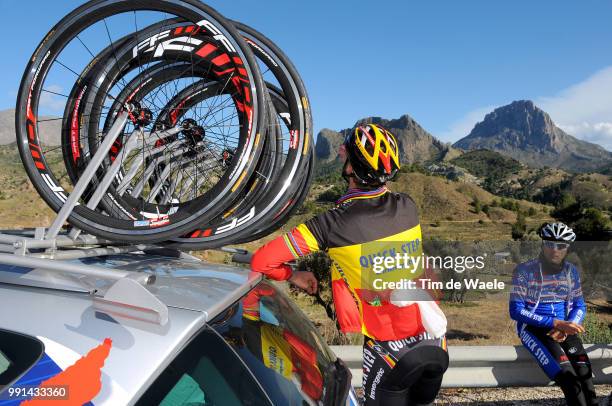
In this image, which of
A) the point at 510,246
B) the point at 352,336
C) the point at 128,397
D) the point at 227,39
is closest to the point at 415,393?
the point at 128,397

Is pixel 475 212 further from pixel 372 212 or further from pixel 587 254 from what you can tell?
pixel 372 212

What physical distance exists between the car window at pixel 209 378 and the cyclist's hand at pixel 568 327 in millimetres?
3613

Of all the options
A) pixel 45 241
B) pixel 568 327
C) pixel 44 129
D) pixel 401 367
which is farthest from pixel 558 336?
pixel 44 129

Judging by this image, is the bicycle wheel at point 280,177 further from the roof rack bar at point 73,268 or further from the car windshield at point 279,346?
the roof rack bar at point 73,268

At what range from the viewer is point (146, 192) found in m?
3.78

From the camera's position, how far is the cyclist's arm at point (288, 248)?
2.51 metres

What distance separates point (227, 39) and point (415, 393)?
2.07 meters

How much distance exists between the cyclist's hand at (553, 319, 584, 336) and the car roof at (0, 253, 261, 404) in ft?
11.6

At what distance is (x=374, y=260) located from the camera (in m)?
2.58

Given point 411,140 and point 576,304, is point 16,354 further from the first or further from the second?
point 411,140

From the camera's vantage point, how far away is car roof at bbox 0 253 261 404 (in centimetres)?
145

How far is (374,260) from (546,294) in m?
3.02

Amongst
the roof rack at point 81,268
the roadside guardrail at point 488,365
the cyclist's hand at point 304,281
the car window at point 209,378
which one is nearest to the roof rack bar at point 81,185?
the roof rack at point 81,268

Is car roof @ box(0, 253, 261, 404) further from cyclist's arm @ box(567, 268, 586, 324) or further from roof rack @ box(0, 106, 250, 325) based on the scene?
cyclist's arm @ box(567, 268, 586, 324)
